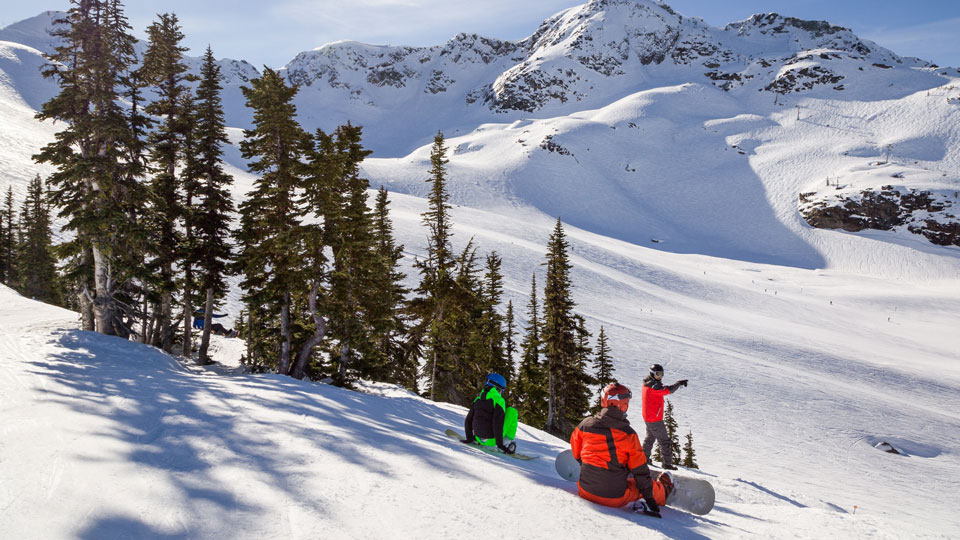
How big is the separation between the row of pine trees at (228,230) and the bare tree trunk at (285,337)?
0.17 ft

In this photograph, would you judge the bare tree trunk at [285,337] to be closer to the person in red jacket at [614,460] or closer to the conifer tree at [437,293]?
the conifer tree at [437,293]

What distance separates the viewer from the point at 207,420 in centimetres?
722

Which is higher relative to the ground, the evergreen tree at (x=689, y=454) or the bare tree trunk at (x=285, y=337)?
the bare tree trunk at (x=285, y=337)

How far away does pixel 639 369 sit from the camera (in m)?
35.4

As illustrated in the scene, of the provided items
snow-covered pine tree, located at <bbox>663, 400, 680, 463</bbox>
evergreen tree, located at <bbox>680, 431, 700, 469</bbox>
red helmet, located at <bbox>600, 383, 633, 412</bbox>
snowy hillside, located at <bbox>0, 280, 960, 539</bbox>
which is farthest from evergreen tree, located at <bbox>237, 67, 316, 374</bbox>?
snow-covered pine tree, located at <bbox>663, 400, 680, 463</bbox>

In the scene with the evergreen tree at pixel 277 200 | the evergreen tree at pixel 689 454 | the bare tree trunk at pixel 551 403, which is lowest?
the evergreen tree at pixel 689 454

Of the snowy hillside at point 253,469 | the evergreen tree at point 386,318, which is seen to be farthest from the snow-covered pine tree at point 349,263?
the snowy hillside at point 253,469

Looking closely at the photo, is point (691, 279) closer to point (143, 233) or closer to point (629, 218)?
point (629, 218)

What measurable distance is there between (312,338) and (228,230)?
22.4ft

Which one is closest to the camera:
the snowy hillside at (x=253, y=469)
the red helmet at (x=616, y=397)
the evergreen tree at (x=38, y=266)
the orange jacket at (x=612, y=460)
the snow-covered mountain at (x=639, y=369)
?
the snowy hillside at (x=253, y=469)

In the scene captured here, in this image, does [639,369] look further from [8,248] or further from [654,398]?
[8,248]

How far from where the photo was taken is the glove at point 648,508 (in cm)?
582

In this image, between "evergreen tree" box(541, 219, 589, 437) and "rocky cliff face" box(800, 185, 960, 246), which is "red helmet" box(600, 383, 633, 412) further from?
"rocky cliff face" box(800, 185, 960, 246)

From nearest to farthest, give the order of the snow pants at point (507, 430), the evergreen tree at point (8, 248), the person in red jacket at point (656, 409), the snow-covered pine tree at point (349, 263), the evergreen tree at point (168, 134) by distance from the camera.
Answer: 1. the snow pants at point (507, 430)
2. the person in red jacket at point (656, 409)
3. the snow-covered pine tree at point (349, 263)
4. the evergreen tree at point (168, 134)
5. the evergreen tree at point (8, 248)
